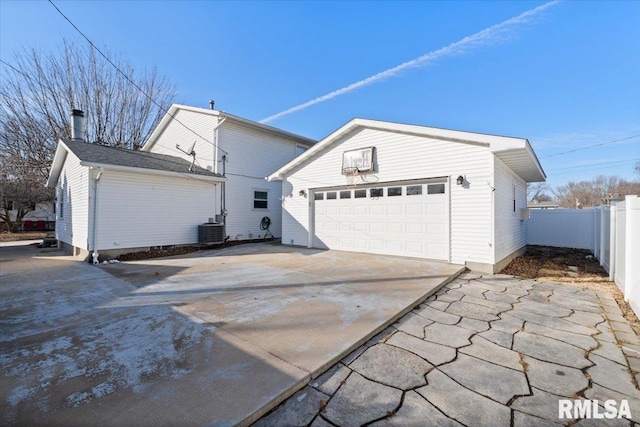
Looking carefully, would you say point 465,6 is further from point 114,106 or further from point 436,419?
point 114,106

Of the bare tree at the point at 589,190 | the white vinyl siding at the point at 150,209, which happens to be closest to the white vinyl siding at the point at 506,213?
the white vinyl siding at the point at 150,209

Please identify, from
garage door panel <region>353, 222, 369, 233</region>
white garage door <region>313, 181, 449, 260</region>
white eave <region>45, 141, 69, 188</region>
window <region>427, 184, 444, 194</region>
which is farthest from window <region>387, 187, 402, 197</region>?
white eave <region>45, 141, 69, 188</region>

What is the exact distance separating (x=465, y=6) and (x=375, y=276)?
785 cm

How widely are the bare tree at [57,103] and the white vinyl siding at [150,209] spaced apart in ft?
42.1

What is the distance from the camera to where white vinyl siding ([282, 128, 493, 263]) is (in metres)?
6.55

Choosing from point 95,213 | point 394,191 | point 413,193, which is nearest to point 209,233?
point 95,213

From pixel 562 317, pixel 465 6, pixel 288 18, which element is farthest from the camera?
pixel 288 18

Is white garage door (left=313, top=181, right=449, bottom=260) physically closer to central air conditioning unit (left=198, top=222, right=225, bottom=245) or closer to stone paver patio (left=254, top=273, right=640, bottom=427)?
stone paver patio (left=254, top=273, right=640, bottom=427)

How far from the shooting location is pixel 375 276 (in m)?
5.73

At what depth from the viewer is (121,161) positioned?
888 centimetres

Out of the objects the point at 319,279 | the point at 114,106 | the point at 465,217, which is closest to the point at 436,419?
the point at 319,279

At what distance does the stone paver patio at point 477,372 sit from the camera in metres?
1.92

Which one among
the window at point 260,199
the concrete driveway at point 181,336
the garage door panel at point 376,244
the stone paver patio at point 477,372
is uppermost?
the window at point 260,199

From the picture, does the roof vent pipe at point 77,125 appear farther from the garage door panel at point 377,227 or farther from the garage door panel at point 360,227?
the garage door panel at point 377,227
